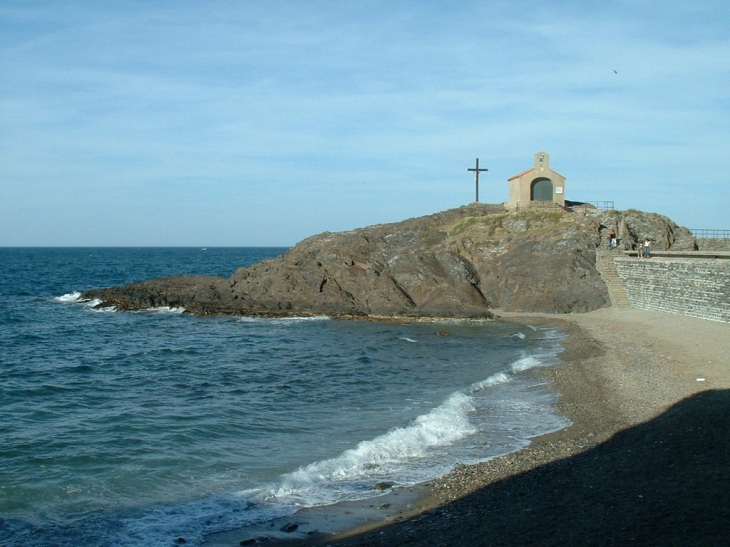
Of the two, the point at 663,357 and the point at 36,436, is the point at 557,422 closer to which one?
the point at 663,357

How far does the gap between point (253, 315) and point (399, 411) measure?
76.7ft

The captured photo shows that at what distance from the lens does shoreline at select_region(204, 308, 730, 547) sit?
28.4 feet

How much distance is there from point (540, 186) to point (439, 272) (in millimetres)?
13488

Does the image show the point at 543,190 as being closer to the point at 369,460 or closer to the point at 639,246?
the point at 639,246

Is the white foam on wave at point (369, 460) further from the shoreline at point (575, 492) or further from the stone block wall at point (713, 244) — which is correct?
the stone block wall at point (713, 244)

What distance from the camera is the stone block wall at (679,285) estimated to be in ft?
89.7

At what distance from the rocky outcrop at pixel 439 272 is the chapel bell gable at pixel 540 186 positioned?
1.91 meters

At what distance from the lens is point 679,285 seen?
30.5m

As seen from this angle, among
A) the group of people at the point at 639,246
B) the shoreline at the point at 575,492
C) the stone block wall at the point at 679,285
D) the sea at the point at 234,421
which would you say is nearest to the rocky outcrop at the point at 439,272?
the group of people at the point at 639,246

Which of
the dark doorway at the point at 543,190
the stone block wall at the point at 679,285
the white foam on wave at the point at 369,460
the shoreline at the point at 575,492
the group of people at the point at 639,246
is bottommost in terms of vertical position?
the white foam on wave at the point at 369,460

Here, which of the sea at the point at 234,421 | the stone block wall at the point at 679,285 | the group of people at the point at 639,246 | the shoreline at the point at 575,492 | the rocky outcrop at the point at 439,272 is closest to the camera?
the shoreline at the point at 575,492

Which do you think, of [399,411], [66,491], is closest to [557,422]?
[399,411]

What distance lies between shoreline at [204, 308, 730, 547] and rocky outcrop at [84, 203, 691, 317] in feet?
65.7

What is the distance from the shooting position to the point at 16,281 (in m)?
69.4
